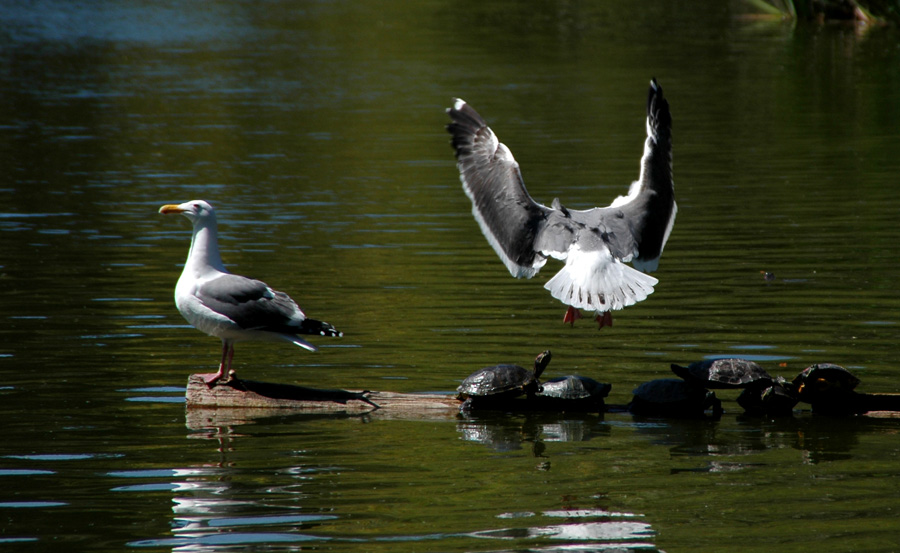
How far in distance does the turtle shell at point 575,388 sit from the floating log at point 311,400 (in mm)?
744

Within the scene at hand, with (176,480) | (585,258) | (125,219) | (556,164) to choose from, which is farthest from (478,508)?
(556,164)

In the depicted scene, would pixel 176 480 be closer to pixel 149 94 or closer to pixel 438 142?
pixel 438 142

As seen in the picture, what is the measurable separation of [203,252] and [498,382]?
246cm

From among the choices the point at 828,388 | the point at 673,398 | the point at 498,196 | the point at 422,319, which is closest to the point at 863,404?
the point at 828,388

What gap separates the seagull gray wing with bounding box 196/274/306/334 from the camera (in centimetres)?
998

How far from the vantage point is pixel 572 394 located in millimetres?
10172

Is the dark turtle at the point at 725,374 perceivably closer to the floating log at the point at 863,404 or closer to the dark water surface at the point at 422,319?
the dark water surface at the point at 422,319

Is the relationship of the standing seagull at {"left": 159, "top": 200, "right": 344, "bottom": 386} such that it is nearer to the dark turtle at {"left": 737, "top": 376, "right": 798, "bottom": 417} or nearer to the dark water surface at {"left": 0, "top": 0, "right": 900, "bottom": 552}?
the dark water surface at {"left": 0, "top": 0, "right": 900, "bottom": 552}

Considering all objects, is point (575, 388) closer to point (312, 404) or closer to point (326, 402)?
point (326, 402)

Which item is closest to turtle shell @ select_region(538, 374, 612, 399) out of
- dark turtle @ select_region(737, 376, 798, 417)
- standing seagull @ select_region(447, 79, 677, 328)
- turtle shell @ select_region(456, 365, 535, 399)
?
turtle shell @ select_region(456, 365, 535, 399)

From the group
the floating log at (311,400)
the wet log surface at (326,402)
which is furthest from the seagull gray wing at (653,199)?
the floating log at (311,400)

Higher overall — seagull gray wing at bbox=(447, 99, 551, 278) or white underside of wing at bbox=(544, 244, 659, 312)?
seagull gray wing at bbox=(447, 99, 551, 278)

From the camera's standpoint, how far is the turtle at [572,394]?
1015 centimetres

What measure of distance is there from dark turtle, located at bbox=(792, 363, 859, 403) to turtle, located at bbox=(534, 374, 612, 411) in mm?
1415
